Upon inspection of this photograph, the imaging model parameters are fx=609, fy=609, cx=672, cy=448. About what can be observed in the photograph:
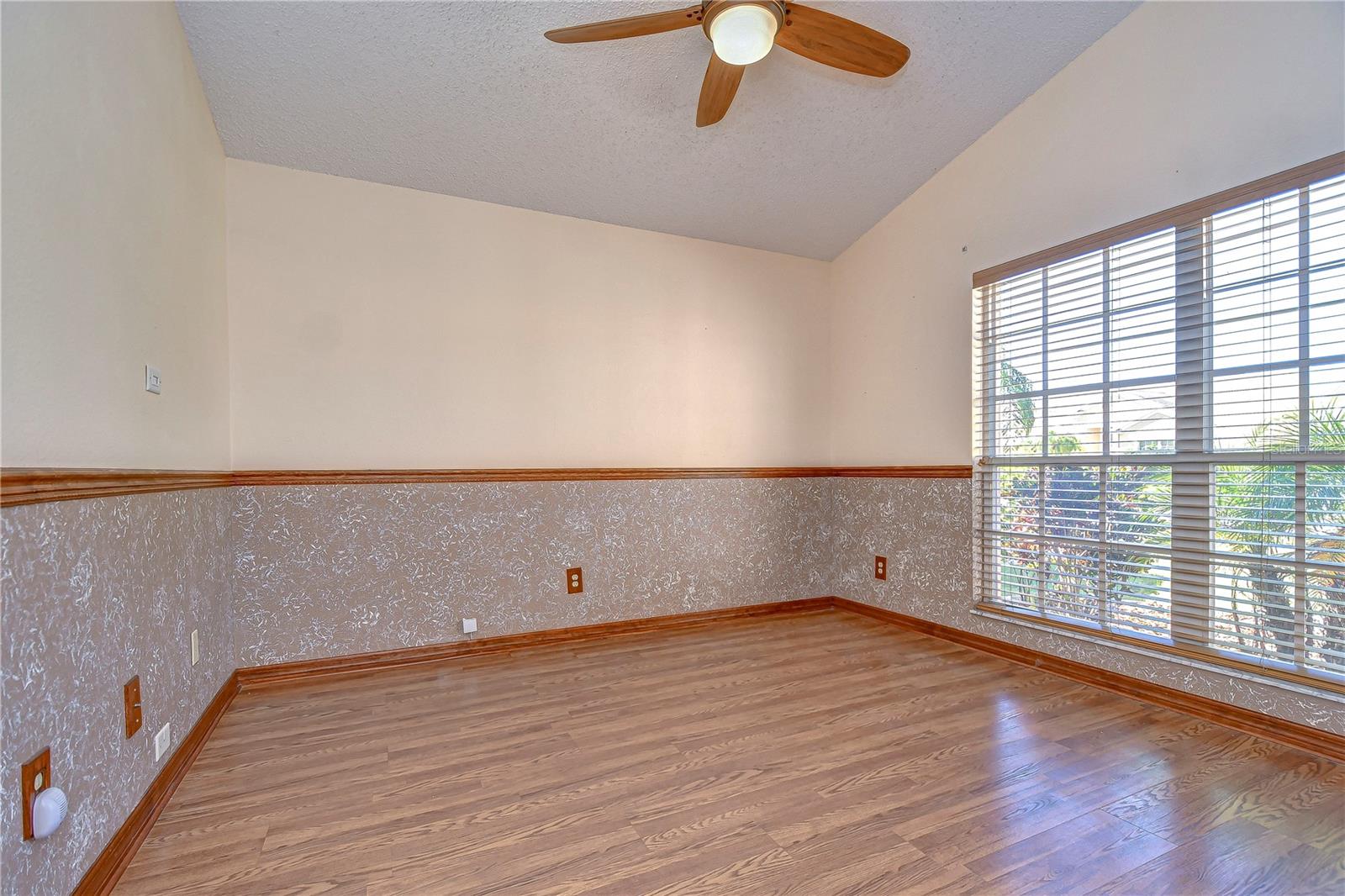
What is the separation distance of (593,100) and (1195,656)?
3342 mm

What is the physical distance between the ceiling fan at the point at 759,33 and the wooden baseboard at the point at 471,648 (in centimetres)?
268

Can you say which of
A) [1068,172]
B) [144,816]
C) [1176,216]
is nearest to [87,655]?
[144,816]

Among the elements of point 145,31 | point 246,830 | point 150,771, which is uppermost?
point 145,31

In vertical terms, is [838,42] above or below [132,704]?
above

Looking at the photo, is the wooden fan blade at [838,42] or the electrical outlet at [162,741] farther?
the wooden fan blade at [838,42]

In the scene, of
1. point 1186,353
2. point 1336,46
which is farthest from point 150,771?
point 1336,46

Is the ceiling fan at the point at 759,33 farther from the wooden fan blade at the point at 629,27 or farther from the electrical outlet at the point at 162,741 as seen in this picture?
the electrical outlet at the point at 162,741

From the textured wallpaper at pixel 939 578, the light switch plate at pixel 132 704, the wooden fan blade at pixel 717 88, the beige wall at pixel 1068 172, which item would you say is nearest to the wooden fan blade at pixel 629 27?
the wooden fan blade at pixel 717 88

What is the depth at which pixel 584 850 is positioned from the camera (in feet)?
5.06

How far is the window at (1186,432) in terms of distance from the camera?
206 cm

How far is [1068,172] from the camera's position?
2.81 meters

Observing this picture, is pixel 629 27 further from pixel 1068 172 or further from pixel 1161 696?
pixel 1161 696

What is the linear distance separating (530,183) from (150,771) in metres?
2.78

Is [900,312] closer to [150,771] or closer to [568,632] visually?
[568,632]
